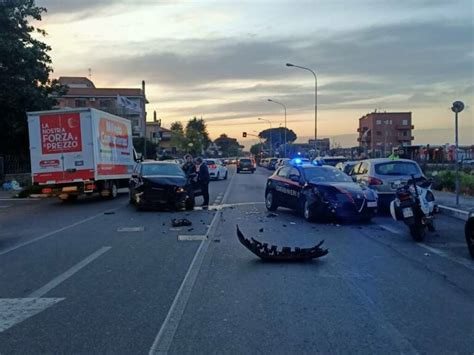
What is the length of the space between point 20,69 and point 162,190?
1863 cm

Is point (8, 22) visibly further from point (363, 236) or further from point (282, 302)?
point (282, 302)

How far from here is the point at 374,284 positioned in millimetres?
7508

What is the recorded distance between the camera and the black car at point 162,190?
17.6 meters

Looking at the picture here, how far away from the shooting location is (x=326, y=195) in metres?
14.3

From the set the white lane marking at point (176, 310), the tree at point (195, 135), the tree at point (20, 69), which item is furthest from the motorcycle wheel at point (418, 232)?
the tree at point (195, 135)

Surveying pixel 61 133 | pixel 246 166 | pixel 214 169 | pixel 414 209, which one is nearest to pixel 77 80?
pixel 246 166

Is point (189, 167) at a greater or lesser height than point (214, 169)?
greater

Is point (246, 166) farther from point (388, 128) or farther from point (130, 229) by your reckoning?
point (388, 128)

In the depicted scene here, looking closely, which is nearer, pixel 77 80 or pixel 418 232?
pixel 418 232

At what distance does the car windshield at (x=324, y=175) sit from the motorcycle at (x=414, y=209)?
11.9ft

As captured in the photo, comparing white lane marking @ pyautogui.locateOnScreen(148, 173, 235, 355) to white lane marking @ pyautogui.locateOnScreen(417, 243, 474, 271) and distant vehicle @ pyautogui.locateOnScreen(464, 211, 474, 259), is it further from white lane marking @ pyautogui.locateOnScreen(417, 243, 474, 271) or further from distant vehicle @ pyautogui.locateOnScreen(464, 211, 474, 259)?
distant vehicle @ pyautogui.locateOnScreen(464, 211, 474, 259)

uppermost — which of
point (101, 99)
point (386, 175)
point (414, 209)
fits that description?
point (101, 99)

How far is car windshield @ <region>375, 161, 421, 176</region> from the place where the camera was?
16.7 metres

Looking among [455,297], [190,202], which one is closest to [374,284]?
[455,297]
